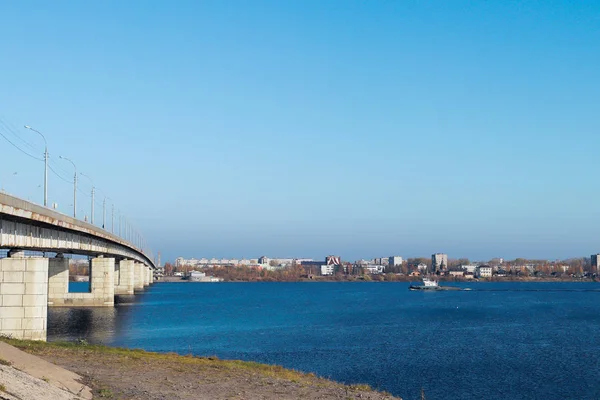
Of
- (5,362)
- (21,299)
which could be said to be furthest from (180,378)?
(21,299)

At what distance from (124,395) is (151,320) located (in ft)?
217

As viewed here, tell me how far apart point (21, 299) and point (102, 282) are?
62.6 meters

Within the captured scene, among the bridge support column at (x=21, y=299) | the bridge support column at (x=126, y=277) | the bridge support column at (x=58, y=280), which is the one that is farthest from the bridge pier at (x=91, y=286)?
the bridge support column at (x=21, y=299)

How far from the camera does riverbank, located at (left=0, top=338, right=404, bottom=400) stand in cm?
2975

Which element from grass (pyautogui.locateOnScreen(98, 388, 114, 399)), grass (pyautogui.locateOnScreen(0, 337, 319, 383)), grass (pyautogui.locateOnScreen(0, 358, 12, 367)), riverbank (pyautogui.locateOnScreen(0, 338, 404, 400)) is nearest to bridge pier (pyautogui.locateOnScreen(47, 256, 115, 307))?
grass (pyautogui.locateOnScreen(0, 337, 319, 383))

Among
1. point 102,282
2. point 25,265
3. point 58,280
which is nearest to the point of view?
point 25,265

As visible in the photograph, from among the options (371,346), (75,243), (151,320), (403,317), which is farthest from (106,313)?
(371,346)

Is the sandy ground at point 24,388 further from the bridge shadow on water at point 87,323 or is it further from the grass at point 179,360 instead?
the bridge shadow on water at point 87,323

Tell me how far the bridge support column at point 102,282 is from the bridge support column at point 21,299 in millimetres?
60987

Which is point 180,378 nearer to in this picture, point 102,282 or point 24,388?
point 24,388

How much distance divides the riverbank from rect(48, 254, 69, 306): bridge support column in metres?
70.0

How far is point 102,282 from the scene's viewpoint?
378ft

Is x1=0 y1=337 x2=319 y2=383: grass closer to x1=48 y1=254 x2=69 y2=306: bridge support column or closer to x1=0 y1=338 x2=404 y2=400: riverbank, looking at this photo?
x1=0 y1=338 x2=404 y2=400: riverbank

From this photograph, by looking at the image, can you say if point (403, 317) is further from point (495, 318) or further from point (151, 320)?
point (151, 320)
